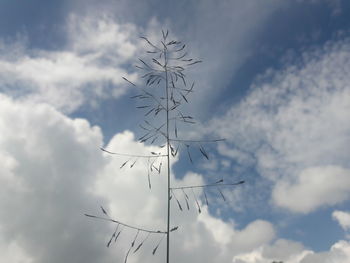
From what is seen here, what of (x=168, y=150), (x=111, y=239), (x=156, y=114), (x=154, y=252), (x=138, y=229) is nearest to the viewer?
(x=154, y=252)

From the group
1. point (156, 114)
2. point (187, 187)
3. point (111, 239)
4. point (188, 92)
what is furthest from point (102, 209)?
point (188, 92)

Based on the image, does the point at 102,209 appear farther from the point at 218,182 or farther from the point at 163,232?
the point at 218,182

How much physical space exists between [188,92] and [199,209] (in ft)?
10.9

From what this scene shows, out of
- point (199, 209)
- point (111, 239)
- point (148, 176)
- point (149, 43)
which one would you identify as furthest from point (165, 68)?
point (111, 239)

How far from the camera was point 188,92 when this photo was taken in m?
9.60

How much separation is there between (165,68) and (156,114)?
1.42 meters

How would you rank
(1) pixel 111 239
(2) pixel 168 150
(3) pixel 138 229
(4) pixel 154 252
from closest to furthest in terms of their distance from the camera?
(4) pixel 154 252
(1) pixel 111 239
(3) pixel 138 229
(2) pixel 168 150

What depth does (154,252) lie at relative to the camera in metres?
7.13

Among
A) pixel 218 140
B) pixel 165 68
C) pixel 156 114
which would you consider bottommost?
pixel 218 140

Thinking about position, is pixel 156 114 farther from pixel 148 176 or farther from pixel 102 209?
pixel 102 209

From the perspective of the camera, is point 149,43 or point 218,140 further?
point 149,43

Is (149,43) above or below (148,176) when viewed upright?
above

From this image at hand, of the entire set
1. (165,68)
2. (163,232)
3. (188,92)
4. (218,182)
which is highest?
(165,68)

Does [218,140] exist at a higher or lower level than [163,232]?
higher
